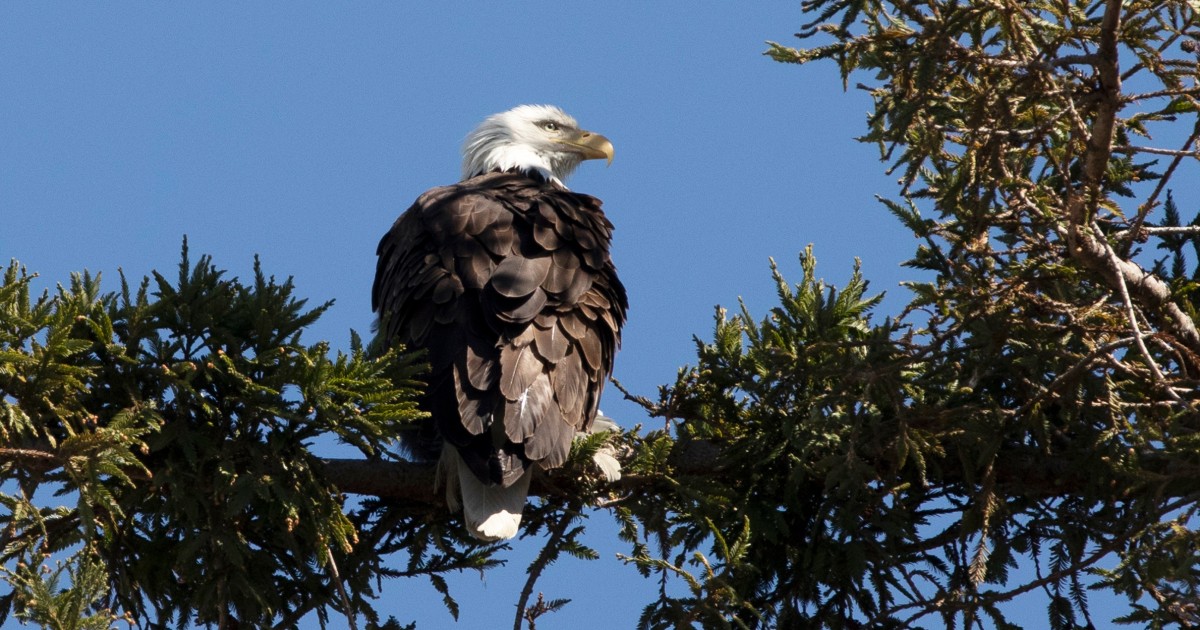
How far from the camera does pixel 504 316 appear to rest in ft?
17.6

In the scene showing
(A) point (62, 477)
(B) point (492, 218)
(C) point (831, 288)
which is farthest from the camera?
(B) point (492, 218)

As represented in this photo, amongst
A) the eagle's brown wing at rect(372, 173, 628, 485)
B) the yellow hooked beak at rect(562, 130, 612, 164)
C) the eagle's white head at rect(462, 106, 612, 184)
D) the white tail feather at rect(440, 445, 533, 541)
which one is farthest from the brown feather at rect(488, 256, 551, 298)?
the yellow hooked beak at rect(562, 130, 612, 164)

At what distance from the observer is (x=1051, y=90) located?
422 centimetres

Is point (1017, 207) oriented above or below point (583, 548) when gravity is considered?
above

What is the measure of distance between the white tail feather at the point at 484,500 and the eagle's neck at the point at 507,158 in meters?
3.32

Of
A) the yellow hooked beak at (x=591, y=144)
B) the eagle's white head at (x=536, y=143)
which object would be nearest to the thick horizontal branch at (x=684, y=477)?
the eagle's white head at (x=536, y=143)

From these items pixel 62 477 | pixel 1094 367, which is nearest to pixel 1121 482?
pixel 1094 367

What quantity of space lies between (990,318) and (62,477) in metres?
3.01

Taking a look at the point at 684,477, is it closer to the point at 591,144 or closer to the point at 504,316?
the point at 504,316

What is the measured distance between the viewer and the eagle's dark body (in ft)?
16.8

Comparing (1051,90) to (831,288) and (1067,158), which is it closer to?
(1067,158)

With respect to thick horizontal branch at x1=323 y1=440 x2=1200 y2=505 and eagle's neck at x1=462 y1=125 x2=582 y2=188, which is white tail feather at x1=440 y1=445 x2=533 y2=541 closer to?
thick horizontal branch at x1=323 y1=440 x2=1200 y2=505

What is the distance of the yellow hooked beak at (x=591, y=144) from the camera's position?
8688 mm

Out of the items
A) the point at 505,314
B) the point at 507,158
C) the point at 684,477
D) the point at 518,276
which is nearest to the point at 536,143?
the point at 507,158
